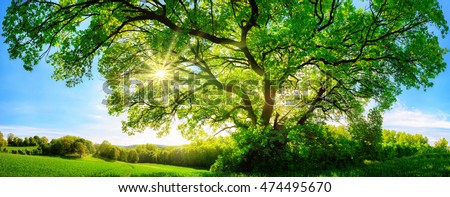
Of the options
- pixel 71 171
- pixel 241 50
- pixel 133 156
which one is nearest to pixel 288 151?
pixel 241 50

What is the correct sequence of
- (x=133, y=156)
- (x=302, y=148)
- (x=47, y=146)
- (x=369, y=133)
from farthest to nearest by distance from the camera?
(x=133, y=156) → (x=47, y=146) → (x=369, y=133) → (x=302, y=148)

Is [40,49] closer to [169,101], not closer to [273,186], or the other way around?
[169,101]

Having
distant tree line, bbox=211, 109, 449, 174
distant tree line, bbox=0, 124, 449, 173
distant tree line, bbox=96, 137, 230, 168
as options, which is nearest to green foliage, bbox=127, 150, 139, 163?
distant tree line, bbox=96, 137, 230, 168

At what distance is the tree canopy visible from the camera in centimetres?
1422

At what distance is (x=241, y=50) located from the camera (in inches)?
715

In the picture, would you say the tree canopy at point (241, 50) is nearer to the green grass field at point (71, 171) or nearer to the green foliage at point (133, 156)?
the green grass field at point (71, 171)

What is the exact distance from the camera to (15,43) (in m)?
13.7

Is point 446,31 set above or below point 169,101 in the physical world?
above

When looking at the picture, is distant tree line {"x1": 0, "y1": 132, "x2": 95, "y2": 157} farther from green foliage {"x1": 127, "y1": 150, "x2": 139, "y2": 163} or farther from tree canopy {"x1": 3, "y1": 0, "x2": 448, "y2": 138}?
tree canopy {"x1": 3, "y1": 0, "x2": 448, "y2": 138}

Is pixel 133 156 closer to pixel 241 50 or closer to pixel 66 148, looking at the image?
pixel 66 148

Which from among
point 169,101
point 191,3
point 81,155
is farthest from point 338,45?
point 81,155

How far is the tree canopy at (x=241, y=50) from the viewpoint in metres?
14.2

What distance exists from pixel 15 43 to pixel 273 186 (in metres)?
11.6

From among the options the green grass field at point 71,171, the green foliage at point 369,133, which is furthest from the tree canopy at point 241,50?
the green grass field at point 71,171
